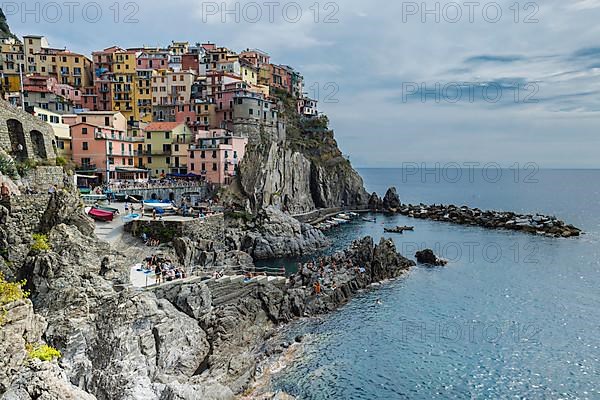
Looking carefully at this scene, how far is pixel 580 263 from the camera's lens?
57.9 metres

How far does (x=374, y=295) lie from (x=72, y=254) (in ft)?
89.0

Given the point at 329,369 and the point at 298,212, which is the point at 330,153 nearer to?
the point at 298,212

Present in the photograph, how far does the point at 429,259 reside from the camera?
5750 cm

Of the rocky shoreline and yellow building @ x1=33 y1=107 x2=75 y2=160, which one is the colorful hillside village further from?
the rocky shoreline

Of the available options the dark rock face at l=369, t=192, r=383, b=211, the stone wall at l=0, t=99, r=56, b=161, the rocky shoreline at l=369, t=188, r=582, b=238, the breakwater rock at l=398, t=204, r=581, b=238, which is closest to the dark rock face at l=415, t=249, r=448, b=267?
the rocky shoreline at l=369, t=188, r=582, b=238

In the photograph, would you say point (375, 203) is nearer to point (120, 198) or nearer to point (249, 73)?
point (249, 73)

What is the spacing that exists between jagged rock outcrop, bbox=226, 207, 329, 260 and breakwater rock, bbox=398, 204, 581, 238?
40.0 metres

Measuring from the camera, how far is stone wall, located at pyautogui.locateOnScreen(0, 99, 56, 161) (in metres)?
38.7

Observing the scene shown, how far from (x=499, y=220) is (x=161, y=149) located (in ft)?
215

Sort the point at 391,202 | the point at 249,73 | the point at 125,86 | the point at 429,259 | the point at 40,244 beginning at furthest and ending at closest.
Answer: the point at 391,202
the point at 249,73
the point at 125,86
the point at 429,259
the point at 40,244

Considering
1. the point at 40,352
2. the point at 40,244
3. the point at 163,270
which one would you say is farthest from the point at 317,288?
the point at 40,352

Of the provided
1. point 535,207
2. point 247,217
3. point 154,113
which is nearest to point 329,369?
point 247,217

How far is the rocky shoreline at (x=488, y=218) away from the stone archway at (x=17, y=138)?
Answer: 77143 millimetres

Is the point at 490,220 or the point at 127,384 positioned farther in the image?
the point at 490,220
